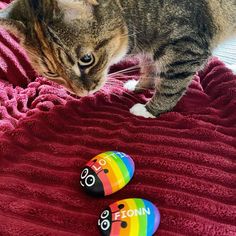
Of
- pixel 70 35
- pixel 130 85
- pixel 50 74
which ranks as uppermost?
pixel 70 35

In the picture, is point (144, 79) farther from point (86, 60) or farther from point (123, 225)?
point (123, 225)

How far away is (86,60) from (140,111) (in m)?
0.32

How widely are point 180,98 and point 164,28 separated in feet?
0.89

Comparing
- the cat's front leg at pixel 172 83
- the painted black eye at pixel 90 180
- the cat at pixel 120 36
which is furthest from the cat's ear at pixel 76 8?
the painted black eye at pixel 90 180

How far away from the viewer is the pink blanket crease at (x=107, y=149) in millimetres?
1004

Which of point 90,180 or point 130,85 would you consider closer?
point 90,180

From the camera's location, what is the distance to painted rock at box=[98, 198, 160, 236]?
88 cm

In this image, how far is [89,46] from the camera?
112cm

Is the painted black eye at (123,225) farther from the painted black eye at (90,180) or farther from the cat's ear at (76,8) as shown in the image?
the cat's ear at (76,8)

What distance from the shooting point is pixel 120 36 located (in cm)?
123

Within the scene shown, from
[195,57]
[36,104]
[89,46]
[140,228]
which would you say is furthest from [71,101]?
[140,228]

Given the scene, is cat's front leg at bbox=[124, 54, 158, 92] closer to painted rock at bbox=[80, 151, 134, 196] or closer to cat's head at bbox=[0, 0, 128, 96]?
cat's head at bbox=[0, 0, 128, 96]

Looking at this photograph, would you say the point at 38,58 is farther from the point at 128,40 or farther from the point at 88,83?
the point at 128,40

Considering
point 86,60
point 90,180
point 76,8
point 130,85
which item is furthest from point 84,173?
point 130,85
